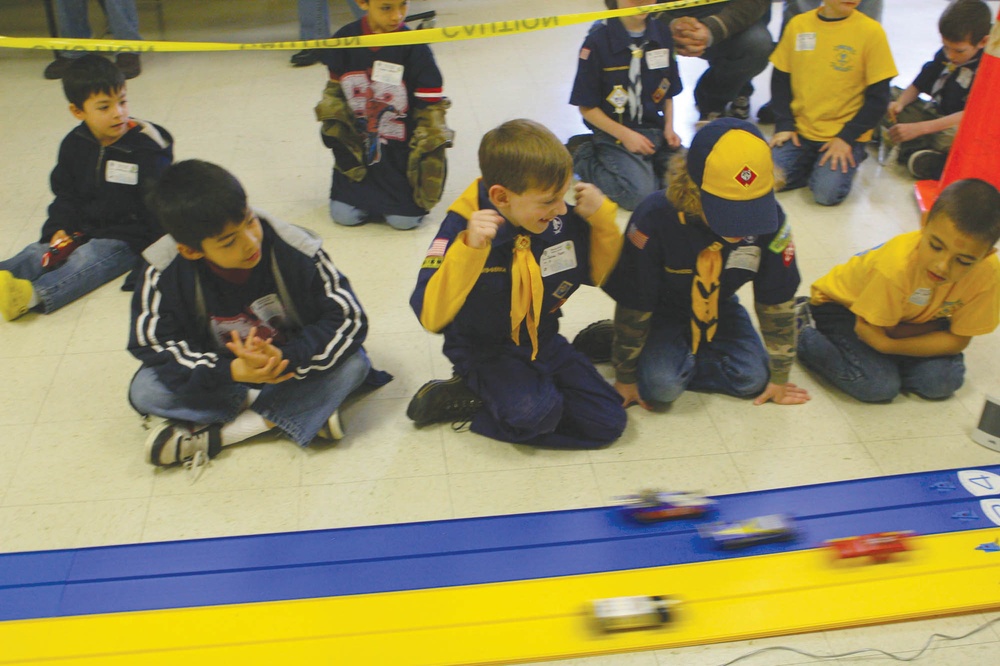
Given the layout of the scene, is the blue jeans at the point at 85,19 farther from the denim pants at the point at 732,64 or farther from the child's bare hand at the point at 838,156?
the child's bare hand at the point at 838,156

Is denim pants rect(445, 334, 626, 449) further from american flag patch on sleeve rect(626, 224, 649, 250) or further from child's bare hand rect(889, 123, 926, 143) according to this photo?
child's bare hand rect(889, 123, 926, 143)

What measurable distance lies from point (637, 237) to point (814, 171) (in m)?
1.64

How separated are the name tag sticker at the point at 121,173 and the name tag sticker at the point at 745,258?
198 centimetres

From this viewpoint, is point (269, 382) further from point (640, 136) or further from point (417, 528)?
point (640, 136)

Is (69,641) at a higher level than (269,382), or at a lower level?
lower

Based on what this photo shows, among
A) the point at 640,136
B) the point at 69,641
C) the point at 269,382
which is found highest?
the point at 640,136

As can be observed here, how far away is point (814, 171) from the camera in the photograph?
3625 millimetres

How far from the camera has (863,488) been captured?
2213 millimetres

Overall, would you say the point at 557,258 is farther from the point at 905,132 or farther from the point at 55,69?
the point at 55,69

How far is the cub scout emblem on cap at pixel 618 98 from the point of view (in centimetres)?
353

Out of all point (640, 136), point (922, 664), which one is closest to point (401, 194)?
point (640, 136)

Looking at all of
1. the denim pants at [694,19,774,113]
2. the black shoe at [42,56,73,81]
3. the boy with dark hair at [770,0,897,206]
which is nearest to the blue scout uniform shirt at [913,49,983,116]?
the boy with dark hair at [770,0,897,206]

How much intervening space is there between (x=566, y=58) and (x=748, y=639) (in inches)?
156

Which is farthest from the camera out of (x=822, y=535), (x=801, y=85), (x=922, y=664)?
(x=801, y=85)
